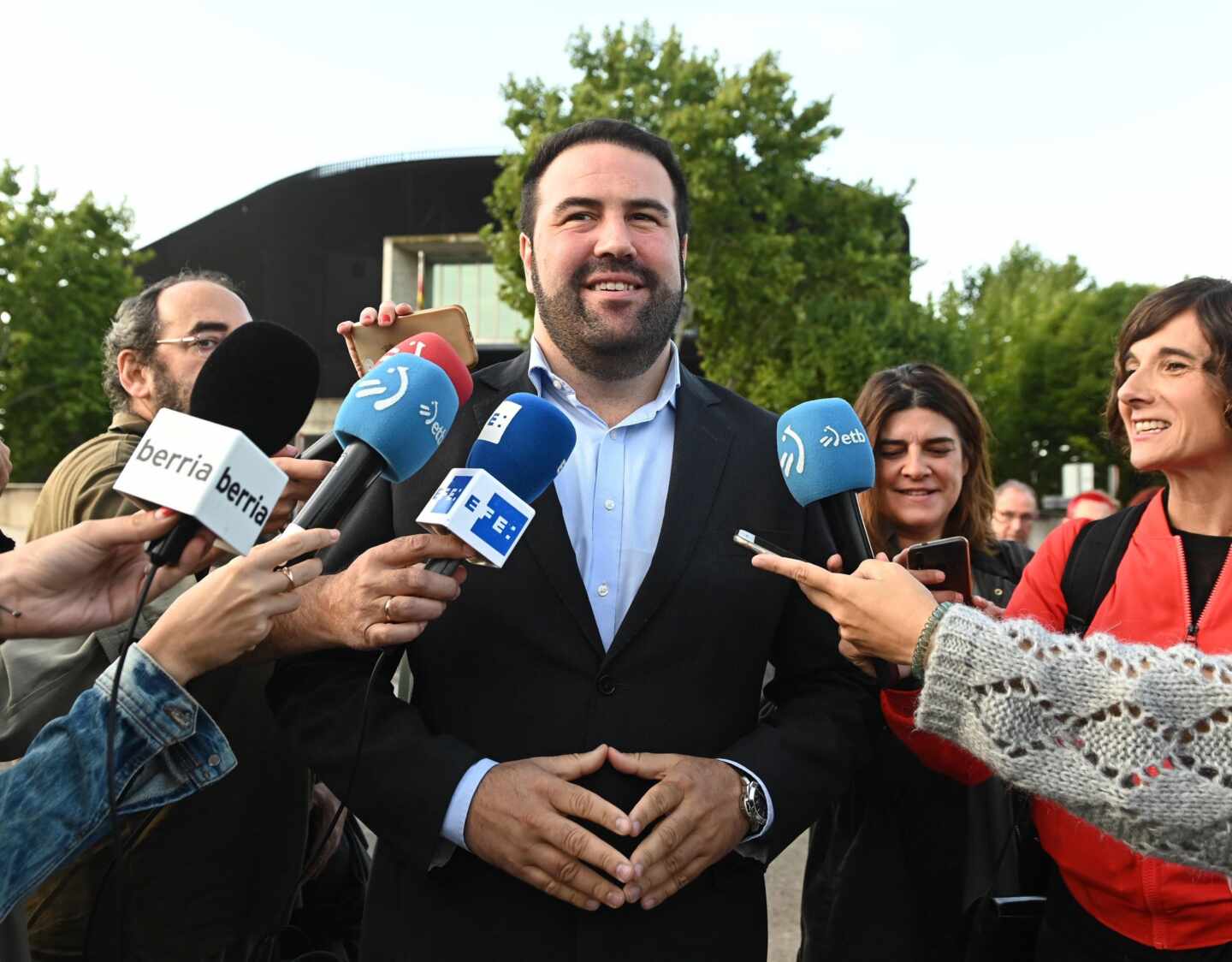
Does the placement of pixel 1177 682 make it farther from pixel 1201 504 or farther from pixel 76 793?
pixel 76 793

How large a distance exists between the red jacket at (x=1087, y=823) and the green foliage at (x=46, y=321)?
26.1m

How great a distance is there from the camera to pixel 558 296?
2.39m

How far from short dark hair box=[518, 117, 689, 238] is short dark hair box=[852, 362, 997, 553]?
1.25 metres

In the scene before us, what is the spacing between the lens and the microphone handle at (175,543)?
1411 millimetres

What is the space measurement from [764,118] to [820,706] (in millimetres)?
21253

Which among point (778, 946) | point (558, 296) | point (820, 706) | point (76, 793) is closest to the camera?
point (76, 793)

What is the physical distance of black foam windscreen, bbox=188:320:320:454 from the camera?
1.56 meters

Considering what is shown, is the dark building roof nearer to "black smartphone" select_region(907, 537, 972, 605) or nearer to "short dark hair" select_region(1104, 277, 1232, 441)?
"short dark hair" select_region(1104, 277, 1232, 441)

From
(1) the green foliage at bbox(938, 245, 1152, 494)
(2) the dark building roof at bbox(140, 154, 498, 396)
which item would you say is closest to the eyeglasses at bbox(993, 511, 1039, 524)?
(1) the green foliage at bbox(938, 245, 1152, 494)

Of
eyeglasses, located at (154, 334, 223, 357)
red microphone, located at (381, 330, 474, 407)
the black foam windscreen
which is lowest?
the black foam windscreen

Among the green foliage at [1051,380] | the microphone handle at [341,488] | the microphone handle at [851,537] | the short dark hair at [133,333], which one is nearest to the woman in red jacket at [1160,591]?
the microphone handle at [851,537]

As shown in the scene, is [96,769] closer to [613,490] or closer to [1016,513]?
[613,490]

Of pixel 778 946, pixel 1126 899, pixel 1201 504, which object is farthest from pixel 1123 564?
pixel 778 946

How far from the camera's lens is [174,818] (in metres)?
2.35
